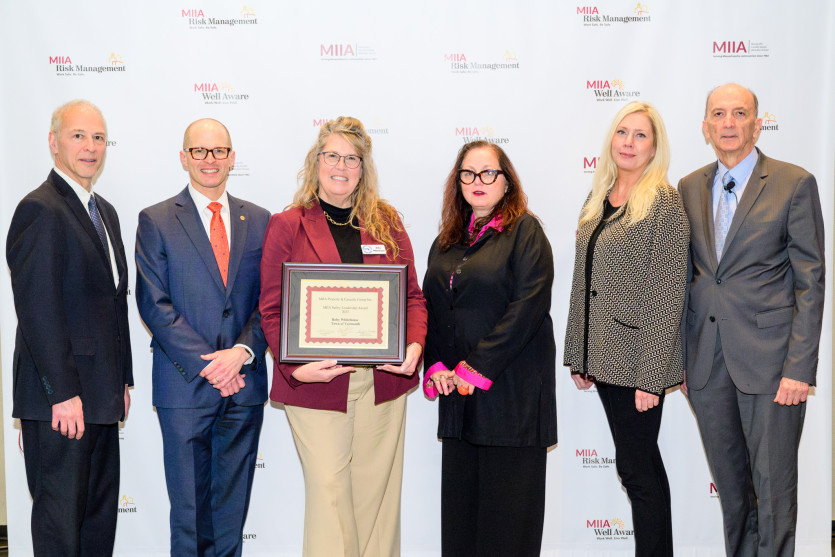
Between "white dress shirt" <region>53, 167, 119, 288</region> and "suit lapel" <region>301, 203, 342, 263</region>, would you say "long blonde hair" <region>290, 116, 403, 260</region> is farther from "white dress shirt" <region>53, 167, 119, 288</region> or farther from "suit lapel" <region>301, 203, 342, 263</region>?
"white dress shirt" <region>53, 167, 119, 288</region>

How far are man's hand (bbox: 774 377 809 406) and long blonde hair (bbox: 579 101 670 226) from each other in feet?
2.94

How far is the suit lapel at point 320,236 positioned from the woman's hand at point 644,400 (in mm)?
1357

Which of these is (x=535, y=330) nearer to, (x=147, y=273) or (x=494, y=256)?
(x=494, y=256)

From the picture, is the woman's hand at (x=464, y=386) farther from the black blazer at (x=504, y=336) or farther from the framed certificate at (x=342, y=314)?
the framed certificate at (x=342, y=314)

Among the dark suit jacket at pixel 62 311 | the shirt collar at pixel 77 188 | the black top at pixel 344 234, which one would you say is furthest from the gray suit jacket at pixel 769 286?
the shirt collar at pixel 77 188

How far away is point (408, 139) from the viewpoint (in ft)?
12.3

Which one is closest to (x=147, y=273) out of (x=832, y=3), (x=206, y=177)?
(x=206, y=177)

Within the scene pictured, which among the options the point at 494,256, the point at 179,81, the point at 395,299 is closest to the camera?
the point at 395,299

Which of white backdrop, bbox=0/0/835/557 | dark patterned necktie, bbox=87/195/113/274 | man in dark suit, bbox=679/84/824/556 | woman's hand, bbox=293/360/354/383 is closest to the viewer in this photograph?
woman's hand, bbox=293/360/354/383

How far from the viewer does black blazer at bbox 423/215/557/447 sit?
9.13 feet

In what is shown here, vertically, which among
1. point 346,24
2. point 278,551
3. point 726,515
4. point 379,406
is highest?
point 346,24

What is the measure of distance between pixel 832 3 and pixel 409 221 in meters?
2.58

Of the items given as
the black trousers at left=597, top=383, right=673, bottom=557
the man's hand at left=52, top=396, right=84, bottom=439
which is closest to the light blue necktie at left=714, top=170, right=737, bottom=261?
the black trousers at left=597, top=383, right=673, bottom=557

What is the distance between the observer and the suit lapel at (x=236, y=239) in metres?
2.93
